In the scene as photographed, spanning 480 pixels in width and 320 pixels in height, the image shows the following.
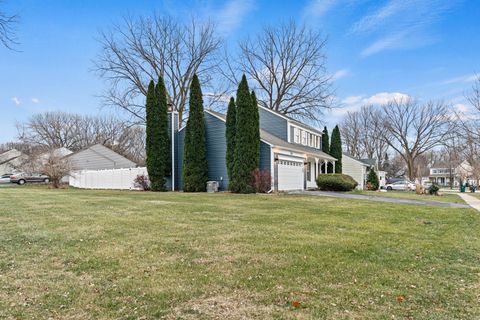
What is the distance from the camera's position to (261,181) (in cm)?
1891

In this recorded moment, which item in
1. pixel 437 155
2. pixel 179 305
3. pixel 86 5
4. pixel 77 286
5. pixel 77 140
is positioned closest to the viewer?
pixel 179 305

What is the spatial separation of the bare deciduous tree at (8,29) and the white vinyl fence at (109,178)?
1801cm

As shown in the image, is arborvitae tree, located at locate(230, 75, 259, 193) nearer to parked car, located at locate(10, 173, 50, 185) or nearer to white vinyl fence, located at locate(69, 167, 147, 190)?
white vinyl fence, located at locate(69, 167, 147, 190)

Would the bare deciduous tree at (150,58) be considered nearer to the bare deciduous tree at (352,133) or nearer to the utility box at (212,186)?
the utility box at (212,186)

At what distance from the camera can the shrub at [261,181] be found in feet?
61.7

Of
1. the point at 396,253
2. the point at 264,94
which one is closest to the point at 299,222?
the point at 396,253

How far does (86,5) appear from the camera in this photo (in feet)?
37.2

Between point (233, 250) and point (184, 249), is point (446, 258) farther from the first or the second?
point (184, 249)

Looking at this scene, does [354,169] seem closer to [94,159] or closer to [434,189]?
[434,189]

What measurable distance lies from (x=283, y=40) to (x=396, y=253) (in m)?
33.3

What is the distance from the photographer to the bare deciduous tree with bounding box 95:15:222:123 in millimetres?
32750

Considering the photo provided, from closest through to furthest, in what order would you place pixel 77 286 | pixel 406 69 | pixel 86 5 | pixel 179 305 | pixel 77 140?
pixel 179 305, pixel 77 286, pixel 86 5, pixel 406 69, pixel 77 140

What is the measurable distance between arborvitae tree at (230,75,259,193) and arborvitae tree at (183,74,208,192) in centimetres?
272

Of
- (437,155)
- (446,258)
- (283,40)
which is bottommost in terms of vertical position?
(446,258)
